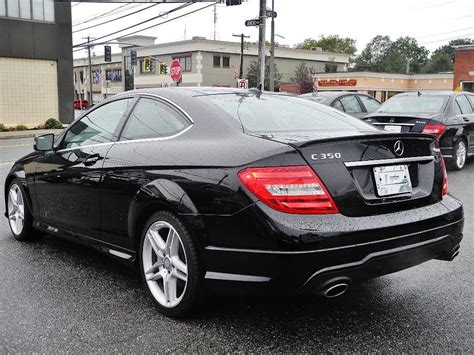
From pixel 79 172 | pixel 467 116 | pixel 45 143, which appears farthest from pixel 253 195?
pixel 467 116

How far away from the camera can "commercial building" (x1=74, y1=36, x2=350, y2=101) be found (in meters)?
57.0

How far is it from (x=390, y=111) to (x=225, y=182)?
319 inches

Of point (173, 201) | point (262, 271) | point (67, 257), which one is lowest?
point (67, 257)

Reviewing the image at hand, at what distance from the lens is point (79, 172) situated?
4.21m

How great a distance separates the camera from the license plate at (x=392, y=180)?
3120 millimetres

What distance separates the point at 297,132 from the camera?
3424mm

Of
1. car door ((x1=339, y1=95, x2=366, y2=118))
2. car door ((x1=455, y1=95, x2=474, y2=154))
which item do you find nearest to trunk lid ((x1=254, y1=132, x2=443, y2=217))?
car door ((x1=455, y1=95, x2=474, y2=154))

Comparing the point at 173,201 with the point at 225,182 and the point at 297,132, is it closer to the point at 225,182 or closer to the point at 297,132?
the point at 225,182

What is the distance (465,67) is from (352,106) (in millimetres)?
28542

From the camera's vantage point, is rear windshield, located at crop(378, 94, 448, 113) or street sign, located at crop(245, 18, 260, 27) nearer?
rear windshield, located at crop(378, 94, 448, 113)

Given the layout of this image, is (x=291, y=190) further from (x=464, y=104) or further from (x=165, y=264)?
(x=464, y=104)

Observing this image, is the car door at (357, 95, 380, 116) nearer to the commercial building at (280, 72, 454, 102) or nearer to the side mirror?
the side mirror

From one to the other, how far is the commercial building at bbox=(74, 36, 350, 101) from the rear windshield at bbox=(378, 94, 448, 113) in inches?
1565

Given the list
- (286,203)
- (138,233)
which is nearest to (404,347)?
(286,203)
